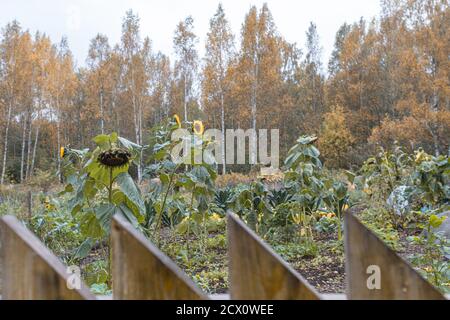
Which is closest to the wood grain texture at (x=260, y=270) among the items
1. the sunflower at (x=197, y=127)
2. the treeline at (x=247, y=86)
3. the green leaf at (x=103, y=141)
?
the green leaf at (x=103, y=141)

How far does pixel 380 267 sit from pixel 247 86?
20.2 m

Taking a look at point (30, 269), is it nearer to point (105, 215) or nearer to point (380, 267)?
point (380, 267)

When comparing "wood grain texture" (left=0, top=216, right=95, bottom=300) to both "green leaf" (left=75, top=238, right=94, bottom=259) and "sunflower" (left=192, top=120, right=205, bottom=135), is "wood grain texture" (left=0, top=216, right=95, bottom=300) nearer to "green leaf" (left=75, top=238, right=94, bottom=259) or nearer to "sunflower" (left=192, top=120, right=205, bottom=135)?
"green leaf" (left=75, top=238, right=94, bottom=259)

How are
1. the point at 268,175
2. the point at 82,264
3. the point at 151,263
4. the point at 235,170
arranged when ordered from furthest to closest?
the point at 235,170 < the point at 268,175 < the point at 82,264 < the point at 151,263

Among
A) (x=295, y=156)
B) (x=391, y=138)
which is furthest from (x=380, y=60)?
(x=295, y=156)

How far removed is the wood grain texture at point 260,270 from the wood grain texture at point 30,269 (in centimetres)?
15

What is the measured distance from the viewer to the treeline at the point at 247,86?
17.2m

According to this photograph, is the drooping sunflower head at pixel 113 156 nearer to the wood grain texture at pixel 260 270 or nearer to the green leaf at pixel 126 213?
the green leaf at pixel 126 213

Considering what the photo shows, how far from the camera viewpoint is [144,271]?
0.41m

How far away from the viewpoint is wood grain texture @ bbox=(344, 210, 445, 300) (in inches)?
16.6

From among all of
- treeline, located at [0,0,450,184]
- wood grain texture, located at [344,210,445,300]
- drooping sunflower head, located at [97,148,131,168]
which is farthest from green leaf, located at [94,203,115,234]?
treeline, located at [0,0,450,184]

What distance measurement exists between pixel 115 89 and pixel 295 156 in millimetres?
21686

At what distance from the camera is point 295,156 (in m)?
3.88
